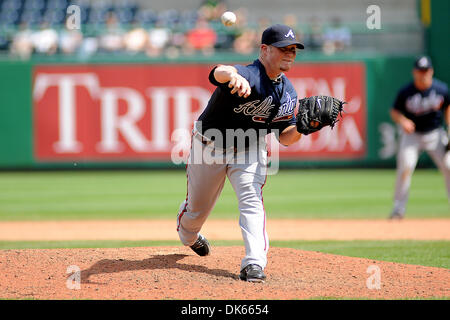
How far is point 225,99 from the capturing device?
5105 mm

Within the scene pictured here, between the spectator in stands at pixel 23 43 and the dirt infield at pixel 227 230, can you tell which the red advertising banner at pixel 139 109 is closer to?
the spectator in stands at pixel 23 43

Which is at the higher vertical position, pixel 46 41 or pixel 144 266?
pixel 46 41

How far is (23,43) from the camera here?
16547 mm

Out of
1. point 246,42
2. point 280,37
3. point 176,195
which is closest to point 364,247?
point 280,37

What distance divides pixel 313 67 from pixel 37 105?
6.71m

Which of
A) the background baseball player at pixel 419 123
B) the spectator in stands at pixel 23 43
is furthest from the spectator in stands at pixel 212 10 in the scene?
the background baseball player at pixel 419 123

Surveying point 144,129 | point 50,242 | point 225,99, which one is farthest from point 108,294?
point 144,129

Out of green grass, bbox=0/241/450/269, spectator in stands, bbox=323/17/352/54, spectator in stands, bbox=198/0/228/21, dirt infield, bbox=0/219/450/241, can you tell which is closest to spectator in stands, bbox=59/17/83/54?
spectator in stands, bbox=198/0/228/21

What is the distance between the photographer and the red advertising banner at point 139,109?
16.2m

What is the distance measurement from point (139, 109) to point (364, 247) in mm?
10014

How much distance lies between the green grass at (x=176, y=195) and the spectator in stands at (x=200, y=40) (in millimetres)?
3112

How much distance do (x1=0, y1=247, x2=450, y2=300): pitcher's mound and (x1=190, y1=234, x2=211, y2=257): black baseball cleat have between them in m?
0.07

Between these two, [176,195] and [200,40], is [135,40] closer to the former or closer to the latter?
[200,40]

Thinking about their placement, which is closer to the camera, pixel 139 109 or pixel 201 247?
pixel 201 247
